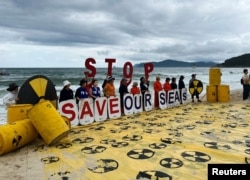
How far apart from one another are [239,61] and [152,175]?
14745 cm

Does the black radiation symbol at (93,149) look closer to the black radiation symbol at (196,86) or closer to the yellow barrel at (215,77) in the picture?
the black radiation symbol at (196,86)

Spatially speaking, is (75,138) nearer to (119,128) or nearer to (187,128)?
(119,128)

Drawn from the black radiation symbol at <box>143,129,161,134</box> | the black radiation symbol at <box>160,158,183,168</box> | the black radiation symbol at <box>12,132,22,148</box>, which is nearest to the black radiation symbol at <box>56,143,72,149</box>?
the black radiation symbol at <box>12,132,22,148</box>

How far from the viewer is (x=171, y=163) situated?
14.3 feet

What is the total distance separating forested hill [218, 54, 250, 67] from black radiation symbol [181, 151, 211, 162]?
139391mm

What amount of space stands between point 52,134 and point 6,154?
0.89 metres

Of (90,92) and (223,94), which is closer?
(90,92)

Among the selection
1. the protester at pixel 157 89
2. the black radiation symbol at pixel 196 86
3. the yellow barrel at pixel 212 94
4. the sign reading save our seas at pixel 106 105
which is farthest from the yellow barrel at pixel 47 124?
the yellow barrel at pixel 212 94

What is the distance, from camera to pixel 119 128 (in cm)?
704

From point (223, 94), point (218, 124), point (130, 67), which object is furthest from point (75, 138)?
point (223, 94)

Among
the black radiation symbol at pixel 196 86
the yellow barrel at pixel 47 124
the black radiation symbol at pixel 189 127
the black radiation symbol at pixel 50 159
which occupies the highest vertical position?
the black radiation symbol at pixel 196 86

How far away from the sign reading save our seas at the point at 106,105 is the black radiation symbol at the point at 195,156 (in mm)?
3659

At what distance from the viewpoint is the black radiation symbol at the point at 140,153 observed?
471 centimetres

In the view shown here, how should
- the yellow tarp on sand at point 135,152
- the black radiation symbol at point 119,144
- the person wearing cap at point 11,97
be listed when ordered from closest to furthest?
the yellow tarp on sand at point 135,152, the black radiation symbol at point 119,144, the person wearing cap at point 11,97
